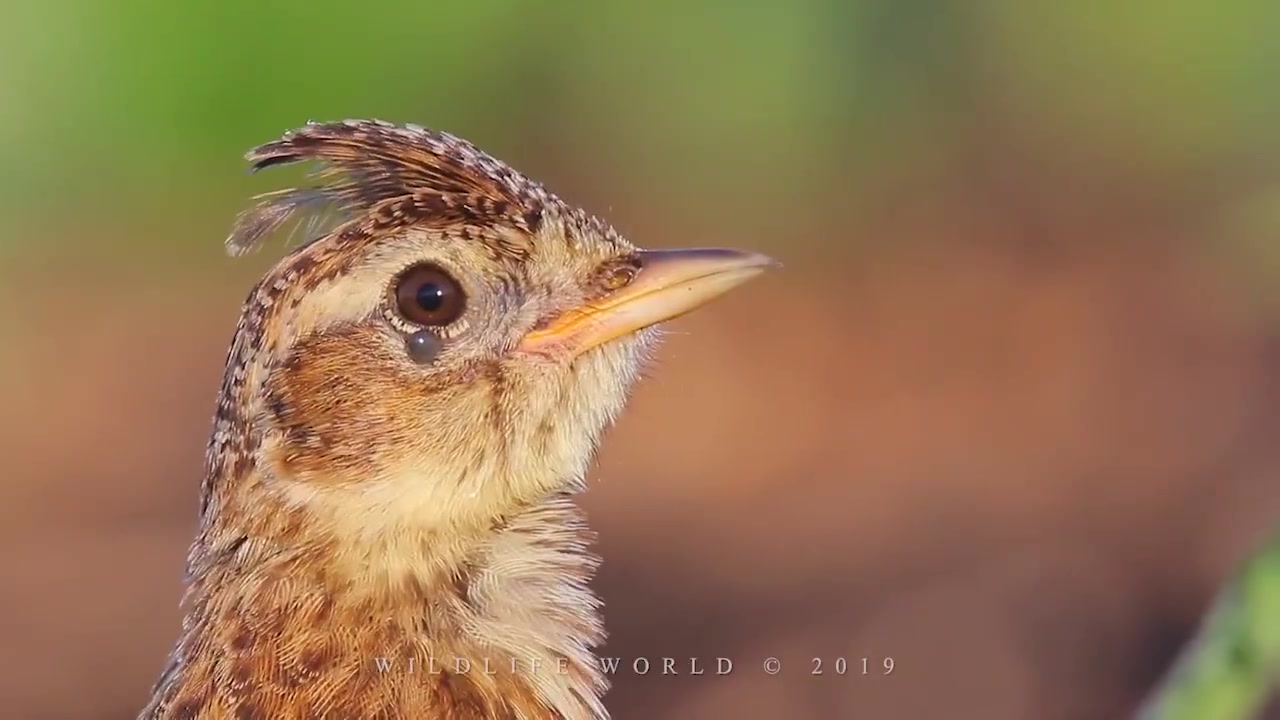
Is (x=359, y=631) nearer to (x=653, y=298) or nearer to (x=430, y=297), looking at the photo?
(x=430, y=297)

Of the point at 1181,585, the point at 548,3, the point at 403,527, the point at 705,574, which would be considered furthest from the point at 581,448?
the point at 548,3

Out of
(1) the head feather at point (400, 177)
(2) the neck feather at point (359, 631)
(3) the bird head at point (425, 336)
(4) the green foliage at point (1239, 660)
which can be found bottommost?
(4) the green foliage at point (1239, 660)

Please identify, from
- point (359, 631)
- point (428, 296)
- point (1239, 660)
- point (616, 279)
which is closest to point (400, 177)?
point (428, 296)

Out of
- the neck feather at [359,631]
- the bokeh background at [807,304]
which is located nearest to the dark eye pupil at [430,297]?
the neck feather at [359,631]

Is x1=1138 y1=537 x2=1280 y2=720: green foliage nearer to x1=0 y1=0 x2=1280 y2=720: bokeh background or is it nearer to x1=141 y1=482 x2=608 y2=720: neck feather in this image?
x1=141 y1=482 x2=608 y2=720: neck feather

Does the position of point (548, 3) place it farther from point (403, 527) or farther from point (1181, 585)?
point (403, 527)

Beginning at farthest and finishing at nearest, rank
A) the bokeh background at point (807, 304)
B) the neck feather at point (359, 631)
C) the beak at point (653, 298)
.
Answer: the bokeh background at point (807, 304) < the beak at point (653, 298) < the neck feather at point (359, 631)

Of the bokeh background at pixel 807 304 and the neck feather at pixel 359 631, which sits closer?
the neck feather at pixel 359 631

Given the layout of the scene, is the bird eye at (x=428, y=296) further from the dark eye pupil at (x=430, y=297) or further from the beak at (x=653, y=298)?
the beak at (x=653, y=298)
